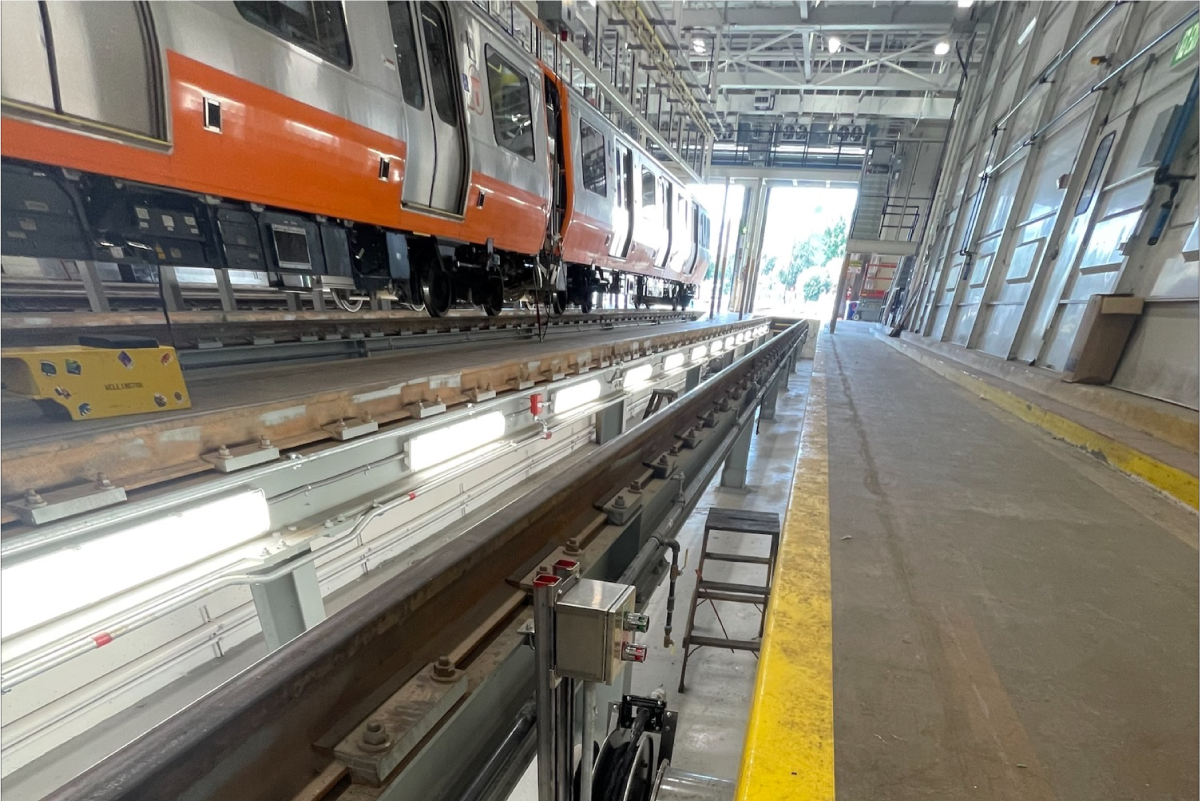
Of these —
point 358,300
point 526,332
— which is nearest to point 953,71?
point 526,332

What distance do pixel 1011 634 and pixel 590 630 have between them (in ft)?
3.88

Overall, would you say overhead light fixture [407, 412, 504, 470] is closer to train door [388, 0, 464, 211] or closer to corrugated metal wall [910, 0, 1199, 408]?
train door [388, 0, 464, 211]

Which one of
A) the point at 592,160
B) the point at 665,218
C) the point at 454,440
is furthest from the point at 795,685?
the point at 665,218

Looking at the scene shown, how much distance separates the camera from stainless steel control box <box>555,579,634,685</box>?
44.0 inches

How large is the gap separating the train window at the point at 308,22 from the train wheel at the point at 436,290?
1850 mm

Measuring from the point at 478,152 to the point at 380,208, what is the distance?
1214mm

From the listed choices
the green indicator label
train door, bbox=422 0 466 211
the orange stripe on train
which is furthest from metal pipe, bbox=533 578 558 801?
train door, bbox=422 0 466 211

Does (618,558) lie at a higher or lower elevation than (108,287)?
lower

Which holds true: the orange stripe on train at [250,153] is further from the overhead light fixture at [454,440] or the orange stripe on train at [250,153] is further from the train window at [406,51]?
the overhead light fixture at [454,440]

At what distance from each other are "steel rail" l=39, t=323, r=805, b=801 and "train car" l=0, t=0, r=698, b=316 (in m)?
2.09

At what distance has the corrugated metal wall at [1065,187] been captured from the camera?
4012mm

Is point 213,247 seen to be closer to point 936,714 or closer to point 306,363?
point 306,363

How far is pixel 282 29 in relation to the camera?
267 centimetres

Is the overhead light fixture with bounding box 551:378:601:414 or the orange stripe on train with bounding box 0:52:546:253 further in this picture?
the overhead light fixture with bounding box 551:378:601:414
